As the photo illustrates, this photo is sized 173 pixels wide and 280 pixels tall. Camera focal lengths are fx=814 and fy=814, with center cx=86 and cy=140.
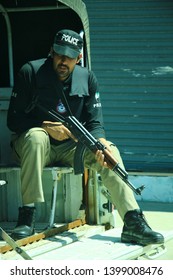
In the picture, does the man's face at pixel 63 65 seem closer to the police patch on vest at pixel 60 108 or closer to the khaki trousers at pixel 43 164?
the police patch on vest at pixel 60 108

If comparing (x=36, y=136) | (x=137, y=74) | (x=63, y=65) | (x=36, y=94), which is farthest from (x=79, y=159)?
(x=137, y=74)

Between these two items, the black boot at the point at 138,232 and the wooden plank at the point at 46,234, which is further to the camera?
the black boot at the point at 138,232

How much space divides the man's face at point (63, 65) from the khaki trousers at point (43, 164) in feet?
1.60

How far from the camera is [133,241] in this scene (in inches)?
241

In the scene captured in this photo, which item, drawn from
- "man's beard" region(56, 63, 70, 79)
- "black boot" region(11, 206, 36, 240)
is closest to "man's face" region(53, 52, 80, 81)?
"man's beard" region(56, 63, 70, 79)

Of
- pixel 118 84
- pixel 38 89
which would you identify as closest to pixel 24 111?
pixel 38 89

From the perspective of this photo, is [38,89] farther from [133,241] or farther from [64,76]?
[133,241]

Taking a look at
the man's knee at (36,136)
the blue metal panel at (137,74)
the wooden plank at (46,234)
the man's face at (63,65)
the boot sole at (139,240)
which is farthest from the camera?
the blue metal panel at (137,74)

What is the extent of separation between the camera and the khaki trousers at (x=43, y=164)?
19.9 feet

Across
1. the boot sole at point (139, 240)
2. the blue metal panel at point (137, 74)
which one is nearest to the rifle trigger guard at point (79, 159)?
the boot sole at point (139, 240)

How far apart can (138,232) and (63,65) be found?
1422 millimetres

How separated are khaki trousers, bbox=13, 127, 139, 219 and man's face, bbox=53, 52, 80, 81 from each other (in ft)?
1.60

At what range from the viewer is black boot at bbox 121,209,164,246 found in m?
6.02

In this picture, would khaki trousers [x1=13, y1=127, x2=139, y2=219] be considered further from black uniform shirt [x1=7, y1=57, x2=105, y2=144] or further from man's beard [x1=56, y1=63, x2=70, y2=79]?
man's beard [x1=56, y1=63, x2=70, y2=79]
